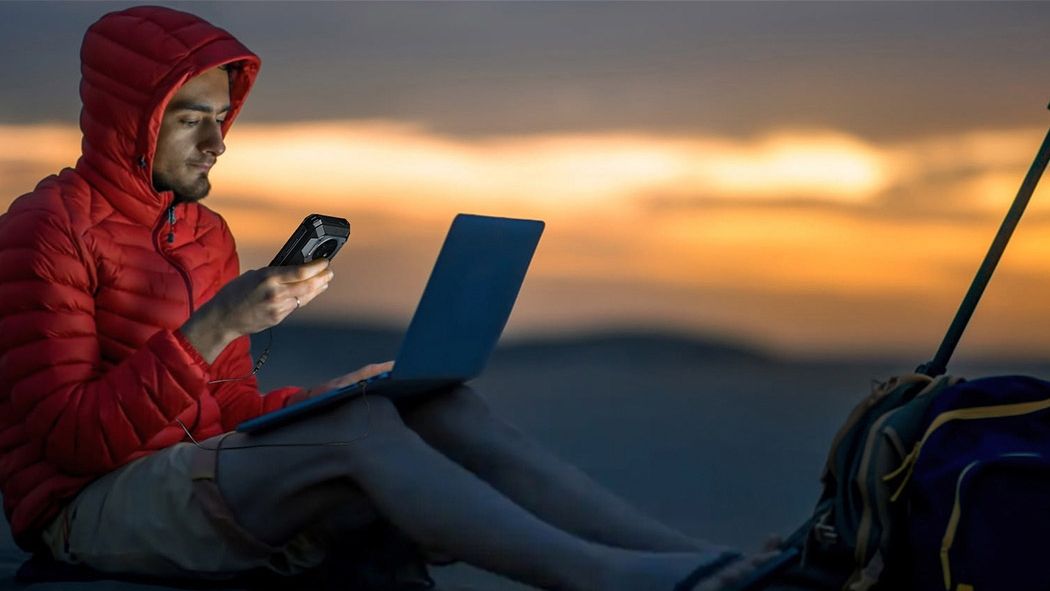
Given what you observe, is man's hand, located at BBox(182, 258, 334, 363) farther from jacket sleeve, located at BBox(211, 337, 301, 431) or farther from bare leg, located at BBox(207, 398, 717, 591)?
jacket sleeve, located at BBox(211, 337, 301, 431)

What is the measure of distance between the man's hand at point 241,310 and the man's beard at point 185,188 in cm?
29

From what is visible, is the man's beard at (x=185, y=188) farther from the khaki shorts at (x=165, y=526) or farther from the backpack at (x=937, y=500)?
the backpack at (x=937, y=500)

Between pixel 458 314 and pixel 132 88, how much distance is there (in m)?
0.59

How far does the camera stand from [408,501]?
1759mm

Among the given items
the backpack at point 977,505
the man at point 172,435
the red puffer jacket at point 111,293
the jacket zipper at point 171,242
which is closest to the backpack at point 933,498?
the backpack at point 977,505

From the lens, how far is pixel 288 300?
1.91 metres

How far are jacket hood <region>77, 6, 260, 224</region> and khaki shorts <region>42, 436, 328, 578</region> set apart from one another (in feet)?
1.24

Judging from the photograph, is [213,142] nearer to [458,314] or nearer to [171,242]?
[171,242]

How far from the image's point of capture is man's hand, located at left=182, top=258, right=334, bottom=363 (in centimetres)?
187

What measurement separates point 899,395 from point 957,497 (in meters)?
0.22

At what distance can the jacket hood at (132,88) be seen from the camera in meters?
2.04

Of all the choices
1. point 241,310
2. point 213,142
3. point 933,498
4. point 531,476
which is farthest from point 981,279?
point 213,142

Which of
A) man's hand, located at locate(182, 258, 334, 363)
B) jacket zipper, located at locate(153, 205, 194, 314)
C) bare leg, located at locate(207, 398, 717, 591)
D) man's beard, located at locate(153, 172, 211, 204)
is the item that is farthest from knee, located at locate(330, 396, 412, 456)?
man's beard, located at locate(153, 172, 211, 204)

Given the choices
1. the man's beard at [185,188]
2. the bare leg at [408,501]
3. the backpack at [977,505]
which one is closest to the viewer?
the backpack at [977,505]
